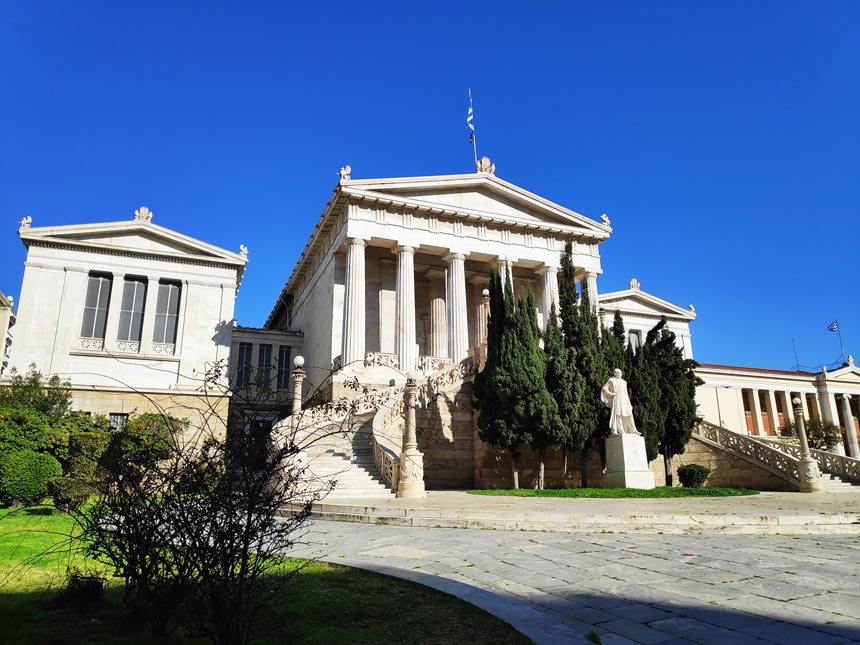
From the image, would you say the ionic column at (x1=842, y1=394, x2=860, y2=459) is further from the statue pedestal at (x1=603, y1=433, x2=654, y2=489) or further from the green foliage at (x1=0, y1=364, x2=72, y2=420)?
the green foliage at (x1=0, y1=364, x2=72, y2=420)

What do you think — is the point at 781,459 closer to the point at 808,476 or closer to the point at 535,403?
the point at 808,476

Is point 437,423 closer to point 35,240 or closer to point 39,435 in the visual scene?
point 39,435

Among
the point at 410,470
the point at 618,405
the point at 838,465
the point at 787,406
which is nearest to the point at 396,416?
the point at 410,470

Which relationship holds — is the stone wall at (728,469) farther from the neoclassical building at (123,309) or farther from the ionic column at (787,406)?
the ionic column at (787,406)

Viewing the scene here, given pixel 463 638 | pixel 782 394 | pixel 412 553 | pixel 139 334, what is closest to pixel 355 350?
pixel 139 334

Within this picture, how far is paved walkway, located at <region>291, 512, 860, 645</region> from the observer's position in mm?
4438

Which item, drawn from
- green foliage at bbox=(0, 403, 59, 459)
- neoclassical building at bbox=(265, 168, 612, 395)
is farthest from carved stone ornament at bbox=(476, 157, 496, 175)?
green foliage at bbox=(0, 403, 59, 459)

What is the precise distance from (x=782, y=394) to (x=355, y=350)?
4148 cm

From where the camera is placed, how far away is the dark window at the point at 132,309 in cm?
2938

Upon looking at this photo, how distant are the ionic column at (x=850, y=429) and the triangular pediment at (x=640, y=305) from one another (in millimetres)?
15697

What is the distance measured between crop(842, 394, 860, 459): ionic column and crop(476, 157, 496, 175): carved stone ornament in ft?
126

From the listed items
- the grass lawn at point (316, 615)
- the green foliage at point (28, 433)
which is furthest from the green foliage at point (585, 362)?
the grass lawn at point (316, 615)

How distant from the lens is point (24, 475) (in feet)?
43.9

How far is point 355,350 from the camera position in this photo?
28.3 metres
